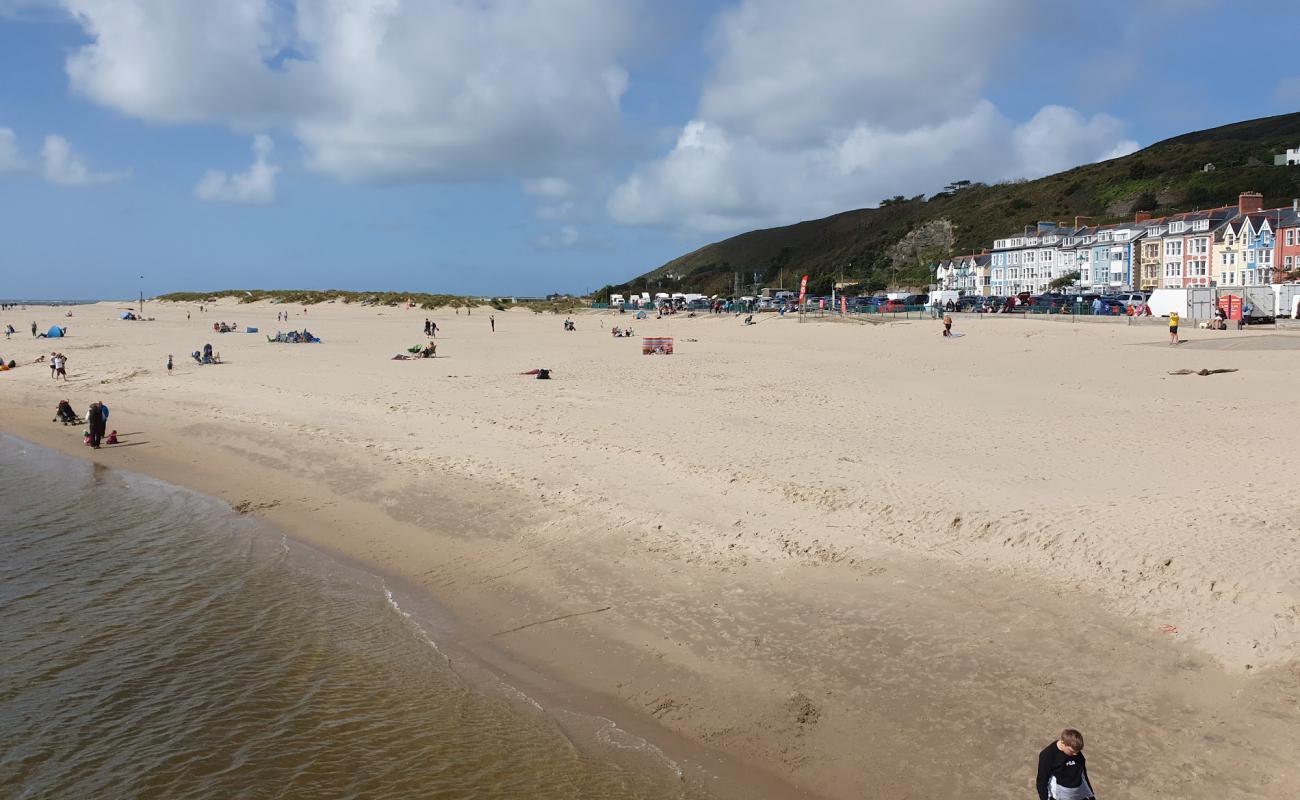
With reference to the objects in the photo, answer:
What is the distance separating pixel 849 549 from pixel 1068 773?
4.41 m

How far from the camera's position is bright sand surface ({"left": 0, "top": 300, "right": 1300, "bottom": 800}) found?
19.7 feet

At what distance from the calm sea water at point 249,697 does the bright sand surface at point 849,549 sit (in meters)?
0.57

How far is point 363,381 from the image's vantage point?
24.1 metres

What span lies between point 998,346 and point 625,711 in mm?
29783

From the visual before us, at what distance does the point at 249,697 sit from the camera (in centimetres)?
735

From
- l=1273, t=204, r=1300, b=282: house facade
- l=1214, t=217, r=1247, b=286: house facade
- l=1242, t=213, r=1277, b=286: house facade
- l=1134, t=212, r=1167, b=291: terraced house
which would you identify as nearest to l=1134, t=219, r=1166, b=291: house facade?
l=1134, t=212, r=1167, b=291: terraced house

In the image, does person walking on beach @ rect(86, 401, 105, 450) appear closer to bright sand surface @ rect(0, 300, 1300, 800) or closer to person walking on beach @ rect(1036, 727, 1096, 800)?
bright sand surface @ rect(0, 300, 1300, 800)

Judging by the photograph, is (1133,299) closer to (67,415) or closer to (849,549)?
(849,549)

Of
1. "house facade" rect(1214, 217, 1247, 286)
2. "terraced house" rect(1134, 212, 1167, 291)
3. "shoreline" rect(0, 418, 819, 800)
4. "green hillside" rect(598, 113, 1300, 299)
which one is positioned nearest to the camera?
"shoreline" rect(0, 418, 819, 800)

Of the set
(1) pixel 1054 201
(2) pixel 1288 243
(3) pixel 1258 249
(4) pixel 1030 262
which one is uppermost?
(1) pixel 1054 201

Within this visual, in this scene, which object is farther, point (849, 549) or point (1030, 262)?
point (1030, 262)

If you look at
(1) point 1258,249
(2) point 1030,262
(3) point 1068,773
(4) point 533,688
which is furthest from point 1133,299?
(3) point 1068,773

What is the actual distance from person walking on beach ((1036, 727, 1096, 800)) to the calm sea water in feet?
7.47

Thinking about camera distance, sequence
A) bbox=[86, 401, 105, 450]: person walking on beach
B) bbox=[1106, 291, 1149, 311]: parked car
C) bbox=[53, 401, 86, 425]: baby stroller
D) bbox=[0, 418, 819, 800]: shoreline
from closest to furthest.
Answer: bbox=[0, 418, 819, 800]: shoreline < bbox=[86, 401, 105, 450]: person walking on beach < bbox=[53, 401, 86, 425]: baby stroller < bbox=[1106, 291, 1149, 311]: parked car
